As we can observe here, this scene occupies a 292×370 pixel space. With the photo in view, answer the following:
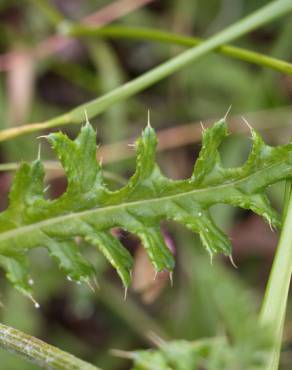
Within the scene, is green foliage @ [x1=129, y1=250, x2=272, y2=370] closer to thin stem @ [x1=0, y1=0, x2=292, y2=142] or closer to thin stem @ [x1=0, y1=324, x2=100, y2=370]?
thin stem @ [x1=0, y1=324, x2=100, y2=370]

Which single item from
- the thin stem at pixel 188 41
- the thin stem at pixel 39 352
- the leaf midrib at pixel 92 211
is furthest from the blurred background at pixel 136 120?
the thin stem at pixel 39 352

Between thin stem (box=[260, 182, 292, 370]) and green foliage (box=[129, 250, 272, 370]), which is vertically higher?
thin stem (box=[260, 182, 292, 370])

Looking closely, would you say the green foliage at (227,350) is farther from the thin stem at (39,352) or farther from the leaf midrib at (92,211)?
the leaf midrib at (92,211)

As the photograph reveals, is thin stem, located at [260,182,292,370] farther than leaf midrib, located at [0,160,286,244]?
No

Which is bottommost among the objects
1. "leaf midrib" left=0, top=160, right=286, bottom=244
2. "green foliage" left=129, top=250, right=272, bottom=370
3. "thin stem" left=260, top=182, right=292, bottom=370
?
"green foliage" left=129, top=250, right=272, bottom=370

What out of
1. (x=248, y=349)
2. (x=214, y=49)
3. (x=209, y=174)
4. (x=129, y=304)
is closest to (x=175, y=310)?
(x=129, y=304)

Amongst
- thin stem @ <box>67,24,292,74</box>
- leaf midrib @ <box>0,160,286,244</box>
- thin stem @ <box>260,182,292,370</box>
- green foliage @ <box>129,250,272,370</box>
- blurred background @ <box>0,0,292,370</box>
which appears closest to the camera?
green foliage @ <box>129,250,272,370</box>

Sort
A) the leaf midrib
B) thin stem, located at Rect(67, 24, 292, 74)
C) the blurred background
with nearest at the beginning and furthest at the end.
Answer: the leaf midrib
thin stem, located at Rect(67, 24, 292, 74)
the blurred background

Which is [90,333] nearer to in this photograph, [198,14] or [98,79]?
[98,79]

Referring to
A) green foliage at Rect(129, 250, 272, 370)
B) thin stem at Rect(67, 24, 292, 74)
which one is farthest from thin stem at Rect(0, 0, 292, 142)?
green foliage at Rect(129, 250, 272, 370)
